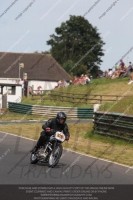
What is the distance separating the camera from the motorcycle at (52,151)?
16375 mm

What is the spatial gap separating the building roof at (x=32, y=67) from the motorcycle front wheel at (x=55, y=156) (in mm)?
70346

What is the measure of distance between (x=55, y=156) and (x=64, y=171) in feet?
2.67

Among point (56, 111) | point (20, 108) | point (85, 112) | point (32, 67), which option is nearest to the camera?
point (56, 111)

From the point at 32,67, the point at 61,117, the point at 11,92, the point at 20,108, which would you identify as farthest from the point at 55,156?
the point at 32,67

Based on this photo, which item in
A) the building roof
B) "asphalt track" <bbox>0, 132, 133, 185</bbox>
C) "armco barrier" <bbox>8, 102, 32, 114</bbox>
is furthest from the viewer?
the building roof

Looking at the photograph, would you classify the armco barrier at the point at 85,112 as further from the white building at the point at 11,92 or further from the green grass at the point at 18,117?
the white building at the point at 11,92

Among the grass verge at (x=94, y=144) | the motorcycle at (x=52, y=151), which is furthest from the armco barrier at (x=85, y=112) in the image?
the motorcycle at (x=52, y=151)

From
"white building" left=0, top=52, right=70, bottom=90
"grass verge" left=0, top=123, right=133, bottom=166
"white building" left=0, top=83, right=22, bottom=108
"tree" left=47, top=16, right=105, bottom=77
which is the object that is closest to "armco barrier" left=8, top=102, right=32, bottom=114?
"white building" left=0, top=83, right=22, bottom=108

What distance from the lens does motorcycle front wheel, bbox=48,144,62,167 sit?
1631 centimetres

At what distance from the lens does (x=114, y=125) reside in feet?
87.1

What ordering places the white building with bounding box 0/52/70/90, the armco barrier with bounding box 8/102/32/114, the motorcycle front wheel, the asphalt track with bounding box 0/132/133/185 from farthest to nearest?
1. the white building with bounding box 0/52/70/90
2. the armco barrier with bounding box 8/102/32/114
3. the motorcycle front wheel
4. the asphalt track with bounding box 0/132/133/185

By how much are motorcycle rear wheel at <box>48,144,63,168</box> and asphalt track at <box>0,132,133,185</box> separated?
0.15m

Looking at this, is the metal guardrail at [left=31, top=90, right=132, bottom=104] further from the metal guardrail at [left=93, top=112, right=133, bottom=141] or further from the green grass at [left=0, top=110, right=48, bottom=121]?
the metal guardrail at [left=93, top=112, right=133, bottom=141]

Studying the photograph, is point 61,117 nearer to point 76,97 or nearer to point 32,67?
point 76,97
